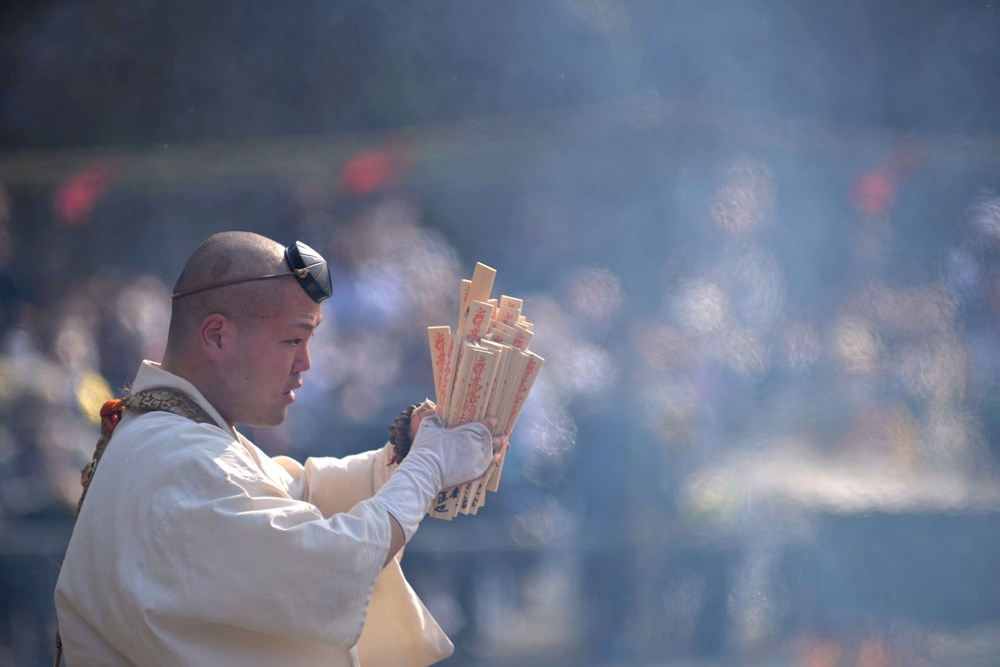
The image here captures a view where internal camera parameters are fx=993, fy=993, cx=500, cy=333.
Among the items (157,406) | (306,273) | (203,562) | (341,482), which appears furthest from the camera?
(341,482)

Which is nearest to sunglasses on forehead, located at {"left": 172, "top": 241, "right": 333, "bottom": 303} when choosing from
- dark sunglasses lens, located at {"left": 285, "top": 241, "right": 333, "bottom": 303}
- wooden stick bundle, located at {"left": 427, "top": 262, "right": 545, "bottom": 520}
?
dark sunglasses lens, located at {"left": 285, "top": 241, "right": 333, "bottom": 303}

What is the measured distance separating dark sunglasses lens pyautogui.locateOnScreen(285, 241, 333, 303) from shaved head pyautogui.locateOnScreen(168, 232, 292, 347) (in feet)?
0.12

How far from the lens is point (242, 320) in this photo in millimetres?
2080

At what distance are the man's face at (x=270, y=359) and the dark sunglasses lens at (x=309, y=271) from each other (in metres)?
0.02

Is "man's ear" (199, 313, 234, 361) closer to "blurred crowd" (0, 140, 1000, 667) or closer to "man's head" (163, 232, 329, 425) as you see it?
"man's head" (163, 232, 329, 425)

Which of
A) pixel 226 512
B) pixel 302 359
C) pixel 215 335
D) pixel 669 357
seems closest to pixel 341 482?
pixel 302 359

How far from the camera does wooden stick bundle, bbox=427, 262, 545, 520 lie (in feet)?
7.52

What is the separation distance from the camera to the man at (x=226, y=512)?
1772 millimetres

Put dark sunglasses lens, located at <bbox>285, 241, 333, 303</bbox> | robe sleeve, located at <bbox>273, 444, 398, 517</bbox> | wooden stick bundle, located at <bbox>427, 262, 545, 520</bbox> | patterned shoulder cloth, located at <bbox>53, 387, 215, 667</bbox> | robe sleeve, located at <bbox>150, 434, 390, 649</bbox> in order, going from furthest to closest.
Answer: robe sleeve, located at <bbox>273, 444, 398, 517</bbox> < wooden stick bundle, located at <bbox>427, 262, 545, 520</bbox> < dark sunglasses lens, located at <bbox>285, 241, 333, 303</bbox> < patterned shoulder cloth, located at <bbox>53, 387, 215, 667</bbox> < robe sleeve, located at <bbox>150, 434, 390, 649</bbox>

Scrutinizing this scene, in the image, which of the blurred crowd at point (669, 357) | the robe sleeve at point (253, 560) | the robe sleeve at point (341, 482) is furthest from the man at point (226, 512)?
the blurred crowd at point (669, 357)

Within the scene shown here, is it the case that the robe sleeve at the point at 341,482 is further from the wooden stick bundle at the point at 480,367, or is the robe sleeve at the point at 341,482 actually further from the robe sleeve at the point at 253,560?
the robe sleeve at the point at 253,560

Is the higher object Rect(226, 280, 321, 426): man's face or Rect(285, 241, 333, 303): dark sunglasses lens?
Rect(285, 241, 333, 303): dark sunglasses lens

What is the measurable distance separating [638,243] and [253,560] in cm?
260

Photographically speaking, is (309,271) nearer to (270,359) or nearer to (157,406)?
(270,359)
